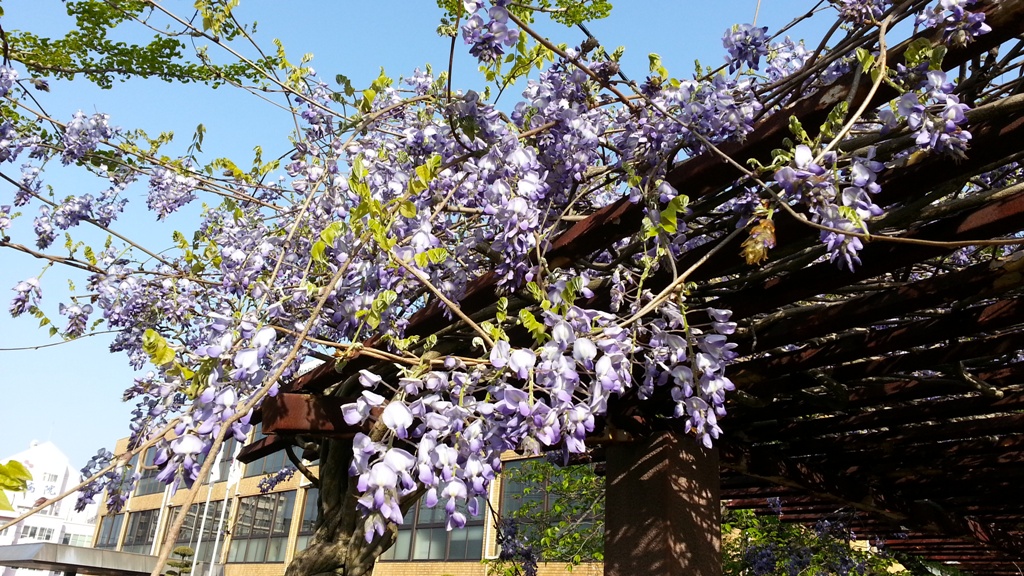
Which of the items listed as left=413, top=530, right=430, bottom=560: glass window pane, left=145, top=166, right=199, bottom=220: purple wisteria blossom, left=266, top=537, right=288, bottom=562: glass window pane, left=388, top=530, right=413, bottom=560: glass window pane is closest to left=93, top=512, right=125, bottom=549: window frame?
left=266, top=537, right=288, bottom=562: glass window pane

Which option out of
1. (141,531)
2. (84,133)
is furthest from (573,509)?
(141,531)

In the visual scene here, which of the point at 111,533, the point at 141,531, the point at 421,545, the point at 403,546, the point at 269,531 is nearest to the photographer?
→ the point at 421,545

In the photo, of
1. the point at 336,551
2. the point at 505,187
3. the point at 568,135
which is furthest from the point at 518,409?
the point at 336,551

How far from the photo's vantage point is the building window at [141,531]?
30703mm

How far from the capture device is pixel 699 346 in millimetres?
2213

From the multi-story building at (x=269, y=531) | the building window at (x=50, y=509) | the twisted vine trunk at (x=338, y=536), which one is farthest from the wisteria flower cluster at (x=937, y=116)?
the multi-story building at (x=269, y=531)

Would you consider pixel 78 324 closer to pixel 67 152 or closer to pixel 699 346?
pixel 67 152

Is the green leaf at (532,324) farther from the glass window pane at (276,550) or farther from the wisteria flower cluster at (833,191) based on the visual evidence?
the glass window pane at (276,550)

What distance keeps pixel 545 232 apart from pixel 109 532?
1463 inches

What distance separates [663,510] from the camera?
3.93 metres

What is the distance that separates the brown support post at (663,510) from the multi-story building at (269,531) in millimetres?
7165

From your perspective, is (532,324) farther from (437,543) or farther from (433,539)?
(433,539)

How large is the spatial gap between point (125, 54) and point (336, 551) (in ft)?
10.3

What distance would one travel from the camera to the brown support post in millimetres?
3900
